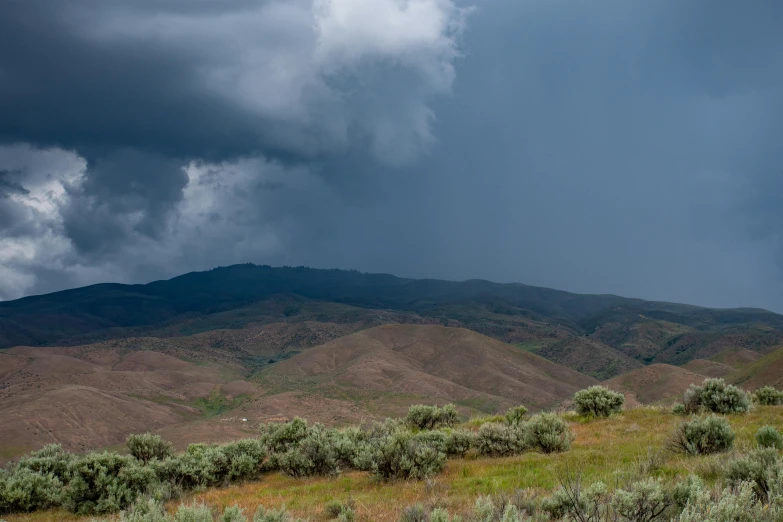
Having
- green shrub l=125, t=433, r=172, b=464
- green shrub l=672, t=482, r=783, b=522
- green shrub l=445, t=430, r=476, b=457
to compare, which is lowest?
green shrub l=125, t=433, r=172, b=464

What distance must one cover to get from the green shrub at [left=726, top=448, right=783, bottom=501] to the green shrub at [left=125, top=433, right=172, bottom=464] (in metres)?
14.3

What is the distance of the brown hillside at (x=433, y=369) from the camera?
337 feet

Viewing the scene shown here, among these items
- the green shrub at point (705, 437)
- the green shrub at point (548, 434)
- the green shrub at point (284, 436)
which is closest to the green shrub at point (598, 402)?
the green shrub at point (548, 434)

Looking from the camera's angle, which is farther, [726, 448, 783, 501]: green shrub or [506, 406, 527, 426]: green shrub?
[506, 406, 527, 426]: green shrub

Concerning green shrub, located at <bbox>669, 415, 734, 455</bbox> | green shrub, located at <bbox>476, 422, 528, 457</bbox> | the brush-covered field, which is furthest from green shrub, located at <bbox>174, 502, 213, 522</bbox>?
green shrub, located at <bbox>669, 415, 734, 455</bbox>

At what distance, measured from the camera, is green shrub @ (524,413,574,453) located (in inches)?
516

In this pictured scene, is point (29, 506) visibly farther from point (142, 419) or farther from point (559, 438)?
point (142, 419)

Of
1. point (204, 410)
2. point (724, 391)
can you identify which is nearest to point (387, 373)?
point (204, 410)

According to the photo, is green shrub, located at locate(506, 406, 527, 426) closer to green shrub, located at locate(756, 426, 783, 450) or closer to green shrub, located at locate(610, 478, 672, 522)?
green shrub, located at locate(756, 426, 783, 450)

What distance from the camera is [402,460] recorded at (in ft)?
38.4

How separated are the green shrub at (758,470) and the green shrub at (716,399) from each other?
10.1 meters

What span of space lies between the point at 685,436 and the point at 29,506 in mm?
15597

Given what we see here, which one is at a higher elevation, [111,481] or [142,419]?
[111,481]

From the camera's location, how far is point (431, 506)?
339 inches
